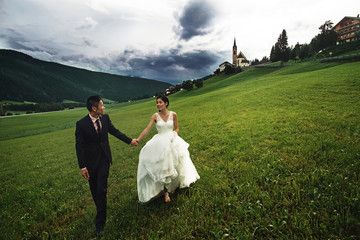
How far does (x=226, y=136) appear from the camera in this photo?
10.5 metres

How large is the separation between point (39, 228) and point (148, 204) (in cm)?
356

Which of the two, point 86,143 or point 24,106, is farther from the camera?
point 24,106

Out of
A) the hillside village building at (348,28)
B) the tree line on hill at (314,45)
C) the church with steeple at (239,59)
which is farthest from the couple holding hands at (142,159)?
the church with steeple at (239,59)

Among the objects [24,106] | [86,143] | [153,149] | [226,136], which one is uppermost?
[24,106]

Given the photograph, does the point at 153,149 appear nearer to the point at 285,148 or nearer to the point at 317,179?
the point at 317,179

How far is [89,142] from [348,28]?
153650 millimetres

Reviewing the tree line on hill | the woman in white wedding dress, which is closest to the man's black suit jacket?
the woman in white wedding dress

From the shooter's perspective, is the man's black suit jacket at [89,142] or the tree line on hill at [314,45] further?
the tree line on hill at [314,45]

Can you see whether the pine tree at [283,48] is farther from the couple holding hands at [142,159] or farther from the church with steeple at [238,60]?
the couple holding hands at [142,159]

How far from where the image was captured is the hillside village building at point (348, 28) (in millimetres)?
89562

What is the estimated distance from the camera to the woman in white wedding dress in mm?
4941

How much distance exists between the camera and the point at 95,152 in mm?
4578

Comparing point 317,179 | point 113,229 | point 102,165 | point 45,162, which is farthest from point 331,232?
point 45,162

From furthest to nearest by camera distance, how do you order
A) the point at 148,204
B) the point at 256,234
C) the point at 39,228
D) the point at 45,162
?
the point at 45,162 → the point at 148,204 → the point at 39,228 → the point at 256,234
